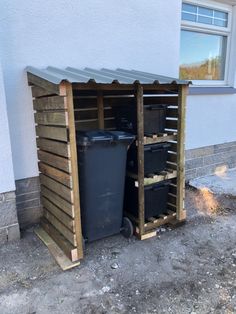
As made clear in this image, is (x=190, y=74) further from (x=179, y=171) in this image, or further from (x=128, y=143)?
(x=128, y=143)

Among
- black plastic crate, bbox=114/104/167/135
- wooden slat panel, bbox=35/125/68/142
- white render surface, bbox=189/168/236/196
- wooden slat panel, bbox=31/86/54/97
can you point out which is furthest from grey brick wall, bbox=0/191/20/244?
white render surface, bbox=189/168/236/196

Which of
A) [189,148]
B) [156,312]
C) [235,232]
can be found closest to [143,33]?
[189,148]

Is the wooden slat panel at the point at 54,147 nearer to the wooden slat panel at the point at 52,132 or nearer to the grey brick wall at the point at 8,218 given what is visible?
the wooden slat panel at the point at 52,132

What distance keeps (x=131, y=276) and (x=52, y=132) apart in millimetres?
1439

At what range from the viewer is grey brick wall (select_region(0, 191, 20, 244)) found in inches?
104

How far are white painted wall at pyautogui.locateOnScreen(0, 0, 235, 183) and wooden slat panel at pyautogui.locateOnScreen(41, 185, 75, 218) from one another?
27 centimetres

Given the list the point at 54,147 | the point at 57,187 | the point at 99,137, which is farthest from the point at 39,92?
the point at 57,187

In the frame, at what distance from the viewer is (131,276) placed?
89.1 inches

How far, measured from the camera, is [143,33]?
3.46 metres

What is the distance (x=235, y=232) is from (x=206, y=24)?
340 cm

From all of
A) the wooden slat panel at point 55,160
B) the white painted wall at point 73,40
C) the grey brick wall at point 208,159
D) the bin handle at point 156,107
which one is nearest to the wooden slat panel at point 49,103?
the white painted wall at point 73,40

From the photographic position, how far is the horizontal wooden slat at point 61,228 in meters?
2.41

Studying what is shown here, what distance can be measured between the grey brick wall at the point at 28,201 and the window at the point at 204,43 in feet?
9.70

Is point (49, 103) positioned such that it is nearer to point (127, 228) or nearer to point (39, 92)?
point (39, 92)
